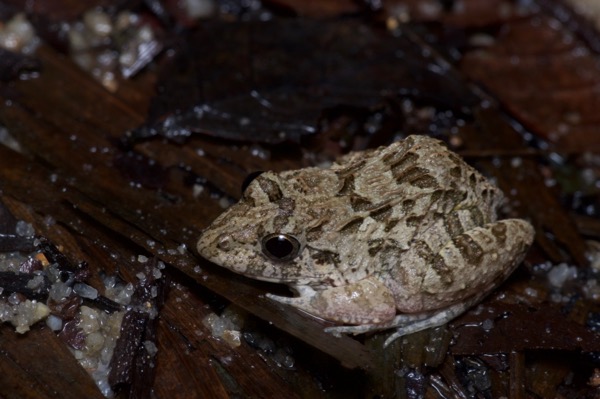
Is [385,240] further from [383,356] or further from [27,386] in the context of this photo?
[27,386]

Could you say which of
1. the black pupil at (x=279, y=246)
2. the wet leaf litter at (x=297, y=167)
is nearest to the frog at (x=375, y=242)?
the black pupil at (x=279, y=246)

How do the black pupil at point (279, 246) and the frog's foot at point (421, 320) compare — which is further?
the frog's foot at point (421, 320)

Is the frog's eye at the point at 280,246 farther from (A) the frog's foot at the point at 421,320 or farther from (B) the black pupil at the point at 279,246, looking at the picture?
(A) the frog's foot at the point at 421,320

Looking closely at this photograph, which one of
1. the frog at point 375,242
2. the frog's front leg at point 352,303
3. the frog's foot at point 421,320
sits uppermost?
the frog at point 375,242

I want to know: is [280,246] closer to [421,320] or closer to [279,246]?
[279,246]

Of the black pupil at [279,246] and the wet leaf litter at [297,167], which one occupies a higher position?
the black pupil at [279,246]

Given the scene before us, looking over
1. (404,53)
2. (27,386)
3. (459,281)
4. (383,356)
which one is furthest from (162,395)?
(404,53)

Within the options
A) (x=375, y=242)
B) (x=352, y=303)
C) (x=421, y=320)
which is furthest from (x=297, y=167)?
(x=421, y=320)

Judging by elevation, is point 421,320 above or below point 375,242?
below
